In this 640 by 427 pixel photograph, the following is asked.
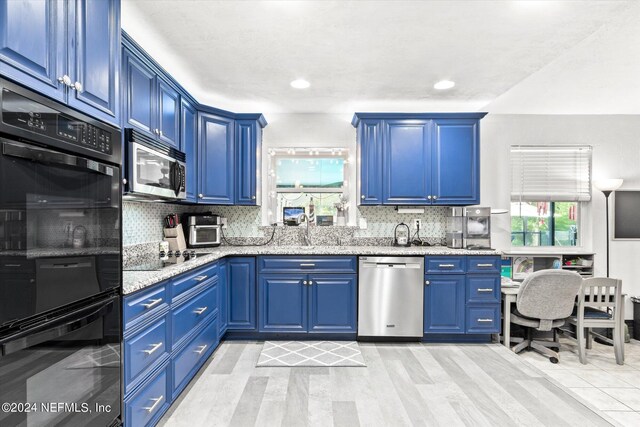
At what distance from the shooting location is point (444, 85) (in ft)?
10.8

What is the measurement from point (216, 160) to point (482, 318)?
10.6 ft

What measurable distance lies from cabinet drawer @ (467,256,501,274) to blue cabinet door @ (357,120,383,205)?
3.74 ft

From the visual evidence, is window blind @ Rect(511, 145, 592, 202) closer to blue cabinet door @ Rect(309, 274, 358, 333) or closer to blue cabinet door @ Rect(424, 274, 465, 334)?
blue cabinet door @ Rect(424, 274, 465, 334)

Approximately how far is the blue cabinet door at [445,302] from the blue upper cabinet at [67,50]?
3.03 metres

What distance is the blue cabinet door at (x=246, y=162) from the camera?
3.64 metres

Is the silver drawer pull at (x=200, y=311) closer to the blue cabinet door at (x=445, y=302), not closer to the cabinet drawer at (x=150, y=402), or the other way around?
the cabinet drawer at (x=150, y=402)

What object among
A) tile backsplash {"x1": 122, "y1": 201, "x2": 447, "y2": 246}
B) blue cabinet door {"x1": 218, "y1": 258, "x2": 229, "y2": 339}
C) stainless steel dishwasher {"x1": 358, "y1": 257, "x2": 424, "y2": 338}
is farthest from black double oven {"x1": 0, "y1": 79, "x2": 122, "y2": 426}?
tile backsplash {"x1": 122, "y1": 201, "x2": 447, "y2": 246}

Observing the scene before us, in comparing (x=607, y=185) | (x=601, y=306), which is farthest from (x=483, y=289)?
(x=607, y=185)

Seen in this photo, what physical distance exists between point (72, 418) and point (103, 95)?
52.5 inches

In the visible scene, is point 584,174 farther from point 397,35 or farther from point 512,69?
point 397,35

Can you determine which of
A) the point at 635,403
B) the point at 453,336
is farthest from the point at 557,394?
the point at 453,336

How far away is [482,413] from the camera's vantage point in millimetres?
2182

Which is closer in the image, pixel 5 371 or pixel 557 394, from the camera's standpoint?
pixel 5 371

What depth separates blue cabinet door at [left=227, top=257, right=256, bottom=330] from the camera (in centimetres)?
338
